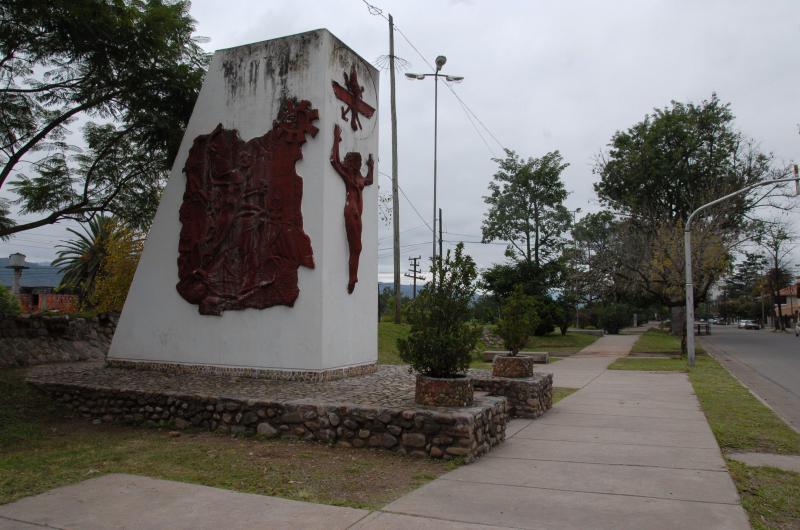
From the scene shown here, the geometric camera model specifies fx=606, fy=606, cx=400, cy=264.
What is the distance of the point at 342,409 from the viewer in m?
7.56

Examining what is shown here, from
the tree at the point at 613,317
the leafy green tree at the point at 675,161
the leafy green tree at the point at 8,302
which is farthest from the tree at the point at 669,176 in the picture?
the leafy green tree at the point at 8,302

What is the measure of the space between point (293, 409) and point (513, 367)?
427cm

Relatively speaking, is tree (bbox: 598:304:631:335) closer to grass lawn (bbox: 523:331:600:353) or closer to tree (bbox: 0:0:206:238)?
grass lawn (bbox: 523:331:600:353)

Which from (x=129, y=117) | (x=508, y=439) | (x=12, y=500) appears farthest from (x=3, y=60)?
(x=508, y=439)

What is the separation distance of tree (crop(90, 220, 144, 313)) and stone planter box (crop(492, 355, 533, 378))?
598 inches

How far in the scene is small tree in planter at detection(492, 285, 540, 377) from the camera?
1052cm

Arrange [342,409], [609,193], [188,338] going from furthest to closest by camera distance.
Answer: [609,193], [188,338], [342,409]

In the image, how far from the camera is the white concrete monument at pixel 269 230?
33.8ft

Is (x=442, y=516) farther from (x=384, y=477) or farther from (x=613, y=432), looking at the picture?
(x=613, y=432)

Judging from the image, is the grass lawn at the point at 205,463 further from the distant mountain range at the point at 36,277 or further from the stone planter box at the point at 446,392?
the distant mountain range at the point at 36,277

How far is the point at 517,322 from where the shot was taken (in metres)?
11.0

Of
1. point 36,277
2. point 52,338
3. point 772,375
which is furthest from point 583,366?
point 36,277

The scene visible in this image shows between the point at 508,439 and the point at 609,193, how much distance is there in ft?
116

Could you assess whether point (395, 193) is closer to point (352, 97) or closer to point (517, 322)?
point (352, 97)
